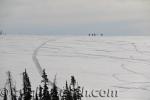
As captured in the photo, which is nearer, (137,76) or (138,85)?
(138,85)

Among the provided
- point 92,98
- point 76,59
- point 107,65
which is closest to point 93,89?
point 92,98

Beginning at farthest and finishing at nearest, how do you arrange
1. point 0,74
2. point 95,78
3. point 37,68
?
point 37,68, point 95,78, point 0,74

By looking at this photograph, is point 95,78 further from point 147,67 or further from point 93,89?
point 147,67

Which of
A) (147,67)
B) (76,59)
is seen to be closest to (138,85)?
(147,67)

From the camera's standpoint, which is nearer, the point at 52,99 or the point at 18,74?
the point at 52,99

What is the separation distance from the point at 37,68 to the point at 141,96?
27.4 ft

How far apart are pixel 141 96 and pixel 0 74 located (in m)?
7.68

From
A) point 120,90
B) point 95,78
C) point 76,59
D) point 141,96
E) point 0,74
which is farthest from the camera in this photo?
point 76,59

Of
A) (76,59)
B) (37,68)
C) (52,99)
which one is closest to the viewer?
(52,99)

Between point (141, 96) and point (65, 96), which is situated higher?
point (65, 96)

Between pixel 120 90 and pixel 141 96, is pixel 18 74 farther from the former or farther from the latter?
pixel 141 96

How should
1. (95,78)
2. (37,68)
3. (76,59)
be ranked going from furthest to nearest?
(76,59)
(37,68)
(95,78)

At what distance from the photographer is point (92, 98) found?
1220 centimetres

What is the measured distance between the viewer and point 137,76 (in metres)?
16.3
